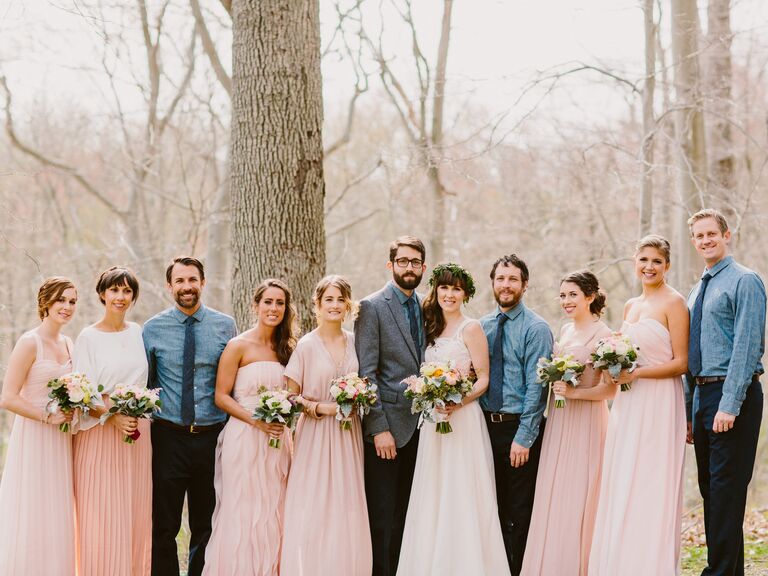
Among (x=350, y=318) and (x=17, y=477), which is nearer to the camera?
(x=17, y=477)

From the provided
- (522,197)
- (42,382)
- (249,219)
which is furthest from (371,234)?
(42,382)

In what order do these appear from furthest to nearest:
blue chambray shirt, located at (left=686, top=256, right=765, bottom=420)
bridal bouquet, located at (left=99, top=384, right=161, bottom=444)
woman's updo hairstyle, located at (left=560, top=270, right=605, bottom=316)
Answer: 1. woman's updo hairstyle, located at (left=560, top=270, right=605, bottom=316)
2. bridal bouquet, located at (left=99, top=384, right=161, bottom=444)
3. blue chambray shirt, located at (left=686, top=256, right=765, bottom=420)

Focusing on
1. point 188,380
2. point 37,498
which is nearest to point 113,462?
point 37,498

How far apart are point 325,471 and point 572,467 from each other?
72.8 inches

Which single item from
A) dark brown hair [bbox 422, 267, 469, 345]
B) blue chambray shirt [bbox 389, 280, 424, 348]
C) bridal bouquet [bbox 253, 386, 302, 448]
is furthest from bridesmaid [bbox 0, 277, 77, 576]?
dark brown hair [bbox 422, 267, 469, 345]

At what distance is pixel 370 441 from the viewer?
20.2ft

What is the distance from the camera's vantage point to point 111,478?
19.5 feet

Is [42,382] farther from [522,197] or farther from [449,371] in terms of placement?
[522,197]

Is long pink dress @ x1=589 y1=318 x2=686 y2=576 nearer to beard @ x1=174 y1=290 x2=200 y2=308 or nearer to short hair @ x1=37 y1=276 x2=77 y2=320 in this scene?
beard @ x1=174 y1=290 x2=200 y2=308

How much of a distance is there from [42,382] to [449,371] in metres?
3.00

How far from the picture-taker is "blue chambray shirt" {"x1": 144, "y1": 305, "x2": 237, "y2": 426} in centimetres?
614

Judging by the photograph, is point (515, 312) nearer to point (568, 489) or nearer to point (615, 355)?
point (615, 355)

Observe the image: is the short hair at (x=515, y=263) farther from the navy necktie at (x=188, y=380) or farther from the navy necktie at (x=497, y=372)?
the navy necktie at (x=188, y=380)

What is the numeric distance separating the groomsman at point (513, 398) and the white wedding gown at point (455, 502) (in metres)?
0.15
